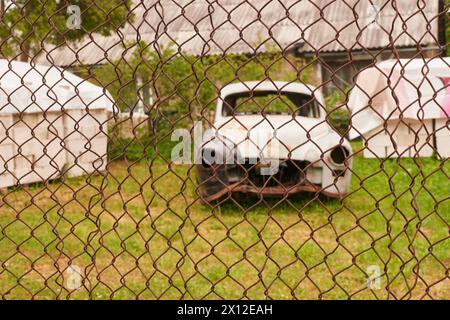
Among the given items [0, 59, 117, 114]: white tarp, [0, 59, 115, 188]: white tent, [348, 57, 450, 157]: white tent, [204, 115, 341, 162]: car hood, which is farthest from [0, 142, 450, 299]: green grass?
[0, 59, 117, 114]: white tarp

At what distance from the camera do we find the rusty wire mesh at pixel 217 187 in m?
2.23

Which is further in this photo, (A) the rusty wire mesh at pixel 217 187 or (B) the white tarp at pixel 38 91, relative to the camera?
(B) the white tarp at pixel 38 91

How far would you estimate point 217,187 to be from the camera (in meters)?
6.50

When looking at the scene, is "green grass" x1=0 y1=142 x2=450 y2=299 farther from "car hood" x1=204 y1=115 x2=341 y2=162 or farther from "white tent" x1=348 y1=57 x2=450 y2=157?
"white tent" x1=348 y1=57 x2=450 y2=157

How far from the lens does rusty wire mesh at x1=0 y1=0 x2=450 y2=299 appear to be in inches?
87.7

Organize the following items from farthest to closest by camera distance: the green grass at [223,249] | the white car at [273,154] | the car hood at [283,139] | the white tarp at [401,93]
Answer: the white tarp at [401,93]
the car hood at [283,139]
the white car at [273,154]
the green grass at [223,249]

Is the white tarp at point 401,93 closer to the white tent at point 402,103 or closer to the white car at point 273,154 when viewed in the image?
the white tent at point 402,103

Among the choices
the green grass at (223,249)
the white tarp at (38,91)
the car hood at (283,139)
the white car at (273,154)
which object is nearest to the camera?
the green grass at (223,249)

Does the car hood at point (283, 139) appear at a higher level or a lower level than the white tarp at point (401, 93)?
lower

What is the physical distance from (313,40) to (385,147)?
8.84 meters

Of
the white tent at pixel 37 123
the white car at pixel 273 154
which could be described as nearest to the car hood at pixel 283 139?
the white car at pixel 273 154

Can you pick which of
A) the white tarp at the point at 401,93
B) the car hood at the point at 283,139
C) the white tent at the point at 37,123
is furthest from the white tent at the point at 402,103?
the white tent at the point at 37,123

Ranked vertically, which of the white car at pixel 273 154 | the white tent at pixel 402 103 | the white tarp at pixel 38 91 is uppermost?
the white tarp at pixel 38 91
